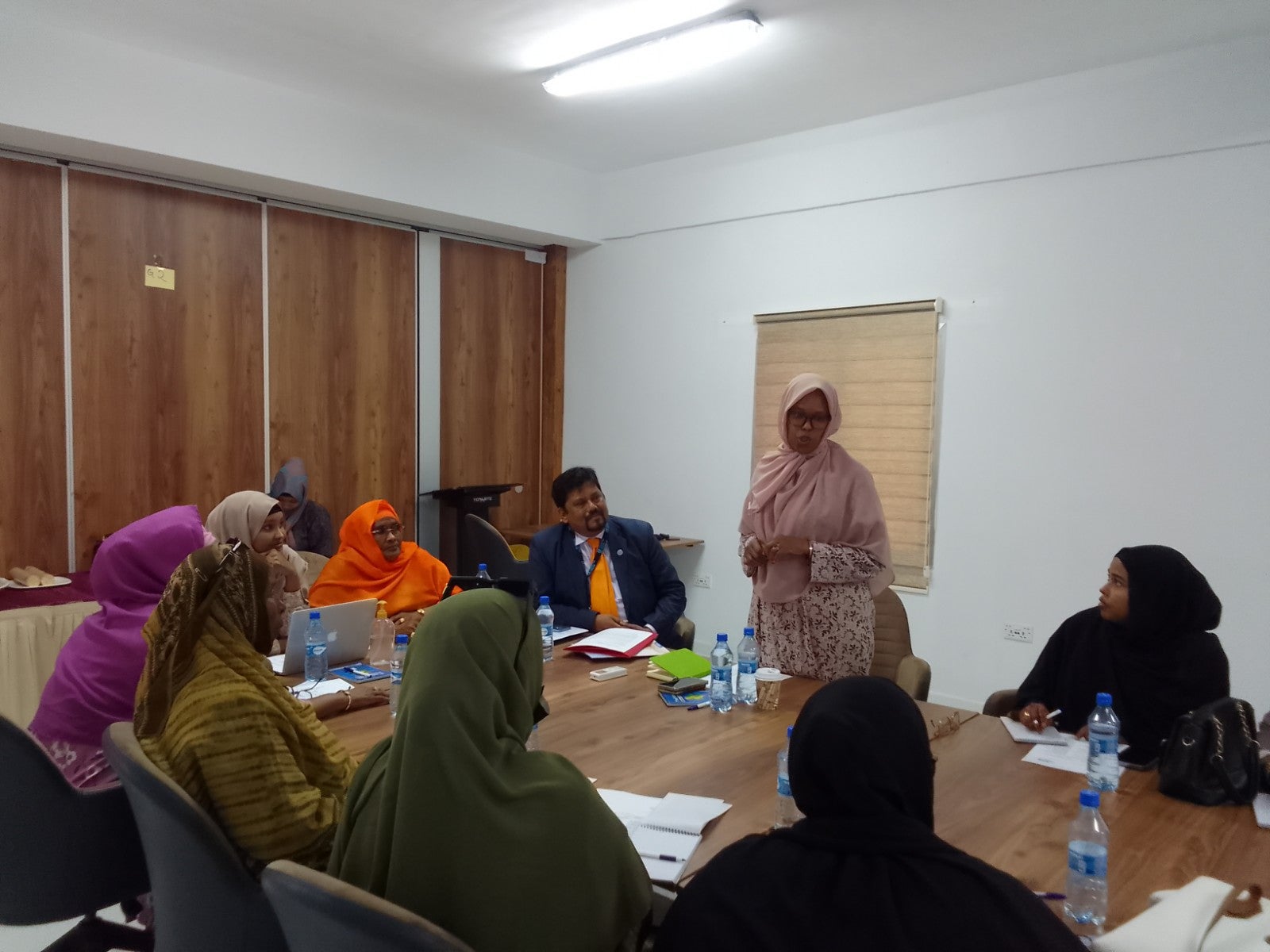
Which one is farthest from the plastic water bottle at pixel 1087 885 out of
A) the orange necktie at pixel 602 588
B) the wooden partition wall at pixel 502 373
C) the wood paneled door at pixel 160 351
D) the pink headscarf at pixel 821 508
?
the wooden partition wall at pixel 502 373

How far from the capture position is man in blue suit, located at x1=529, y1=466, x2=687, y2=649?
361 centimetres

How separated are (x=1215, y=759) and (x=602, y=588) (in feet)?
7.42

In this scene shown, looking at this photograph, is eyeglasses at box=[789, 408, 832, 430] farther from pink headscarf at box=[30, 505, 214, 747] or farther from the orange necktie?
pink headscarf at box=[30, 505, 214, 747]

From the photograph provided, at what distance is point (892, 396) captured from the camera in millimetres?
4691

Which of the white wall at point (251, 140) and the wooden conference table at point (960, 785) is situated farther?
the white wall at point (251, 140)

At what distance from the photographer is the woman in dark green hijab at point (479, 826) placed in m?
1.21

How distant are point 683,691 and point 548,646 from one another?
61 centimetres

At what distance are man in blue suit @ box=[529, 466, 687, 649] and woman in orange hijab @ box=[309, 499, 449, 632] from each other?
1.71ft

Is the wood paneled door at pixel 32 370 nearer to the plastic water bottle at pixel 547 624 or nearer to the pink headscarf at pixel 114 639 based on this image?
the pink headscarf at pixel 114 639

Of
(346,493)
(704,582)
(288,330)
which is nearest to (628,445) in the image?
(704,582)

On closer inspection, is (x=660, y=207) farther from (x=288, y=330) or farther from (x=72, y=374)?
(x=72, y=374)

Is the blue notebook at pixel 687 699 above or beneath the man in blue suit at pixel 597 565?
beneath

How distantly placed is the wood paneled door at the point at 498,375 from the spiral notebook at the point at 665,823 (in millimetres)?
4172

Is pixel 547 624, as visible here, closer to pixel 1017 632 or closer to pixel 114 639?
pixel 114 639
